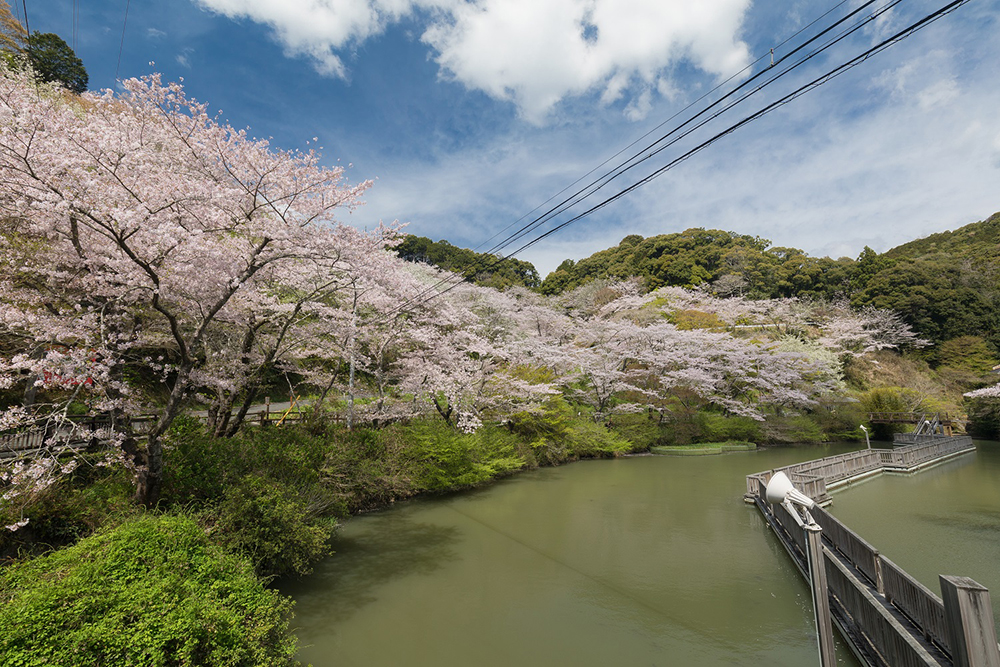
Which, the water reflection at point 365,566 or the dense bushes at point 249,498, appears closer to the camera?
the dense bushes at point 249,498

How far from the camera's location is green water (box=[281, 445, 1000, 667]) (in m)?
5.41

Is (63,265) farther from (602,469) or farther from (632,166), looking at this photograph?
(602,469)

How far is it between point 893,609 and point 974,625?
2333 millimetres

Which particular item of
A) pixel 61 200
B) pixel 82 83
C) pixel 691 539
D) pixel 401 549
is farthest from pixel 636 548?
pixel 82 83

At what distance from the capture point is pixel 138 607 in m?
3.44

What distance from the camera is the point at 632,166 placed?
206 inches

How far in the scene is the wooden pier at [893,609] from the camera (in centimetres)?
343

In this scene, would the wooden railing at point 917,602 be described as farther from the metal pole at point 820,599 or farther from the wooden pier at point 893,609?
the metal pole at point 820,599

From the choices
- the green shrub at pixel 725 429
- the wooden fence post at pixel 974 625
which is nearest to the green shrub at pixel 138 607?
the wooden fence post at pixel 974 625

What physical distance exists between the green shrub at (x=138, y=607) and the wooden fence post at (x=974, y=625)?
5650mm

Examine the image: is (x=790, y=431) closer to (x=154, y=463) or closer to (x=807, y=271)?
(x=807, y=271)

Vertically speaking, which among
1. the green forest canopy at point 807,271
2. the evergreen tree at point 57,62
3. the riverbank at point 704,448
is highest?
the evergreen tree at point 57,62

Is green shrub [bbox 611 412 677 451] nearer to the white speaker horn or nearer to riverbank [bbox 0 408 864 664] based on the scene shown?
riverbank [bbox 0 408 864 664]

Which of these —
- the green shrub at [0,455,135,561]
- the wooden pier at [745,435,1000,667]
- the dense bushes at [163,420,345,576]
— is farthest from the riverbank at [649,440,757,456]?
the green shrub at [0,455,135,561]
